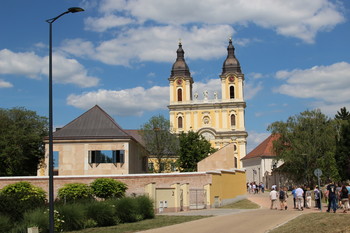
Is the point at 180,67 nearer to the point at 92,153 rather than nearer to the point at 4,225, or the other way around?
the point at 92,153

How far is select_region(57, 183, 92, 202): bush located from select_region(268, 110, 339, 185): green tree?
32311 millimetres

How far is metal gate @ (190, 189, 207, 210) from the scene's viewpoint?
33844 millimetres

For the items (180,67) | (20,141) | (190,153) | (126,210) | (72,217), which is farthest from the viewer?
(180,67)

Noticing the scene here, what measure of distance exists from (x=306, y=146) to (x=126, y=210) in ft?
127

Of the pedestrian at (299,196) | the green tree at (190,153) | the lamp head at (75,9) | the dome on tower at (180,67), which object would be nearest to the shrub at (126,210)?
the pedestrian at (299,196)

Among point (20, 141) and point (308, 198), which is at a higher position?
point (20, 141)

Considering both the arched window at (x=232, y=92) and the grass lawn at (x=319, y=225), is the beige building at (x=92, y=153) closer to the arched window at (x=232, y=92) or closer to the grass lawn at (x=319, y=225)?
the grass lawn at (x=319, y=225)

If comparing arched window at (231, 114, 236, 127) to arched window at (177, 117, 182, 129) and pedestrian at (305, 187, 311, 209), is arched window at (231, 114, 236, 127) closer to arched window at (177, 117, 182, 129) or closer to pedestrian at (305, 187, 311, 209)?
arched window at (177, 117, 182, 129)

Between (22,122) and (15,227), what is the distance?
127 ft

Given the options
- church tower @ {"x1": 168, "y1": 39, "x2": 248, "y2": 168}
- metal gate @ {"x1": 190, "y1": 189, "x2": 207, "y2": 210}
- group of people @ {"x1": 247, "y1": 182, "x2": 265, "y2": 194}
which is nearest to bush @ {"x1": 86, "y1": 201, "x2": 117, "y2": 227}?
metal gate @ {"x1": 190, "y1": 189, "x2": 207, "y2": 210}

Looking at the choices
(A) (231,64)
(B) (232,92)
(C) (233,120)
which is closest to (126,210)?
(C) (233,120)

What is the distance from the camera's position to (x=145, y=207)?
88.8 ft

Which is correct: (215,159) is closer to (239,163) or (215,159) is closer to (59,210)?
(59,210)

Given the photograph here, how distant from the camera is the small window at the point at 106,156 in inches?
1804
